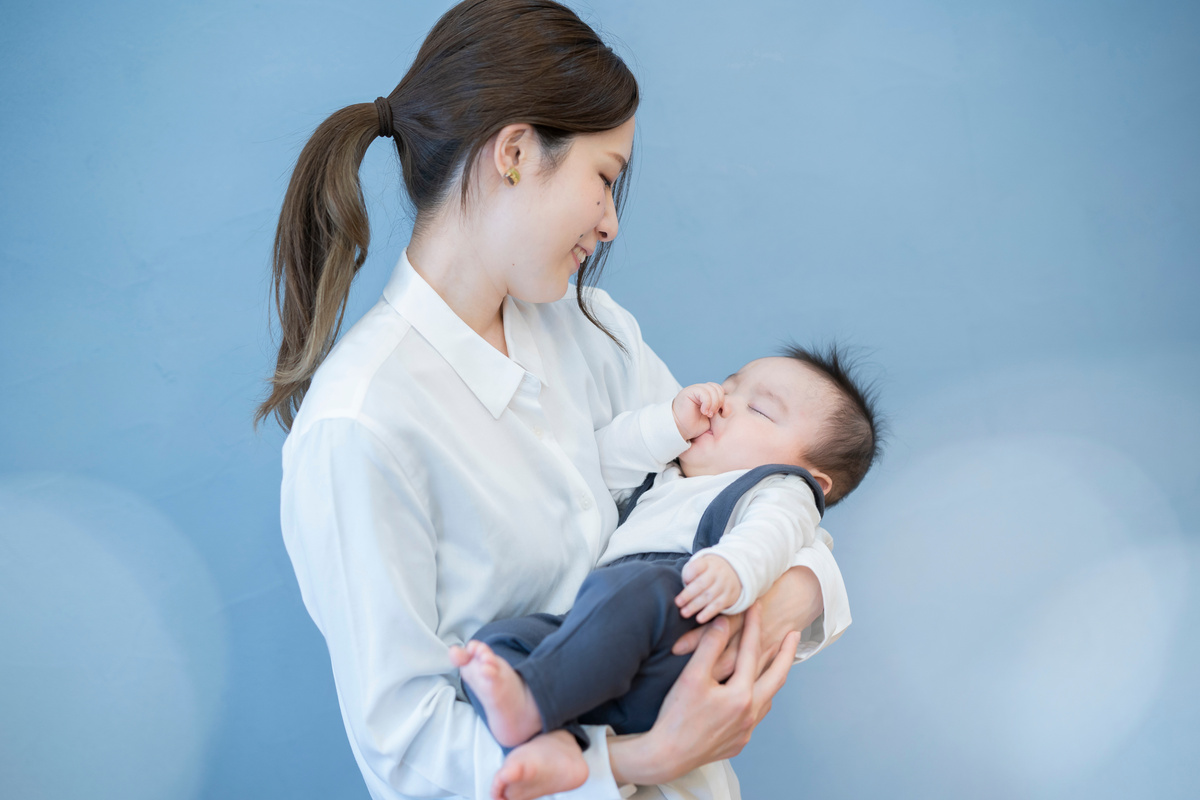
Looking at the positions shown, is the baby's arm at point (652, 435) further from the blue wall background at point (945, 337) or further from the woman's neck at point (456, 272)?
the blue wall background at point (945, 337)

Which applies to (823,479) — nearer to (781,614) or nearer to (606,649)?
(781,614)

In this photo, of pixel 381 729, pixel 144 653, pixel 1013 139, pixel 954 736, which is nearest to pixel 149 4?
pixel 144 653

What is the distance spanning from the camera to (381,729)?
3.34ft

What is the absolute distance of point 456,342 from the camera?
3.87ft

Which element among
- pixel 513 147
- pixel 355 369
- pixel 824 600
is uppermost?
pixel 513 147

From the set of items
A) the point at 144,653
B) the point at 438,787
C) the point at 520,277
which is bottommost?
the point at 144,653

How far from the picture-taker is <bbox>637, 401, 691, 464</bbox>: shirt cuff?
139 cm

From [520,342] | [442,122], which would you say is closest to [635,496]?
[520,342]

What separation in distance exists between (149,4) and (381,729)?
146cm

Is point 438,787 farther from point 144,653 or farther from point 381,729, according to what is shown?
point 144,653

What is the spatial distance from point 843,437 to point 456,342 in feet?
2.44

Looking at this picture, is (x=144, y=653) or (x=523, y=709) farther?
(x=144, y=653)

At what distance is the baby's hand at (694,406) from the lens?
1.42m

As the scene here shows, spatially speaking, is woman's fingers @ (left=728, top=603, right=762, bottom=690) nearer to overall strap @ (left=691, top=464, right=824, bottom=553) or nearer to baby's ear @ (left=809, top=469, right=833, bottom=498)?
overall strap @ (left=691, top=464, right=824, bottom=553)
